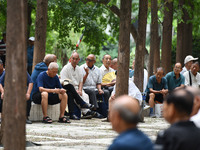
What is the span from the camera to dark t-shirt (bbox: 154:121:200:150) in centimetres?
423

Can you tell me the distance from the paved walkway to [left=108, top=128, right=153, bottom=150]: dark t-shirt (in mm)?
4562

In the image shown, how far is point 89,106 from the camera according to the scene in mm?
15219

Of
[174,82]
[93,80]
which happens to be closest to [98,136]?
[93,80]

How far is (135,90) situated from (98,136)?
12.1 feet

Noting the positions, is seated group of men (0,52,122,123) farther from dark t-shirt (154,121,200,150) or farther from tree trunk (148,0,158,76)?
dark t-shirt (154,121,200,150)

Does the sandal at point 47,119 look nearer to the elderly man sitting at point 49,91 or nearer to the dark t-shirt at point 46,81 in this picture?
the elderly man sitting at point 49,91

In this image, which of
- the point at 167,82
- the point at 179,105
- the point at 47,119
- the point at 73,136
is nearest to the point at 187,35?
the point at 167,82

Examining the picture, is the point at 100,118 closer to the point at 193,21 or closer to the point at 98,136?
the point at 98,136

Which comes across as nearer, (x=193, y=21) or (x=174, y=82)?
(x=174, y=82)

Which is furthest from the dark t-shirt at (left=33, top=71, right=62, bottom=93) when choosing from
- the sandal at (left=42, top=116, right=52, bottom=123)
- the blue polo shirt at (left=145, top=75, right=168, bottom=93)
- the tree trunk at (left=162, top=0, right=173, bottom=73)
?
the tree trunk at (left=162, top=0, right=173, bottom=73)

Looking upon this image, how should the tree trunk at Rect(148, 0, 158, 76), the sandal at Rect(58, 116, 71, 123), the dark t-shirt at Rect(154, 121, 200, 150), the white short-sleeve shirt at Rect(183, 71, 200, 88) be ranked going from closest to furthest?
the dark t-shirt at Rect(154, 121, 200, 150), the sandal at Rect(58, 116, 71, 123), the white short-sleeve shirt at Rect(183, 71, 200, 88), the tree trunk at Rect(148, 0, 158, 76)

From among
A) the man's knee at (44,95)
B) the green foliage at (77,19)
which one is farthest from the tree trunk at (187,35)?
the man's knee at (44,95)

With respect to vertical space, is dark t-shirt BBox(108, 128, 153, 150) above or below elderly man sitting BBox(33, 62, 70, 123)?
below

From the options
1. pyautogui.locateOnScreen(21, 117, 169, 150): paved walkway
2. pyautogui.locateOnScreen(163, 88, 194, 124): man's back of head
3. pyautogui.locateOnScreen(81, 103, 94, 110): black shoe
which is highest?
pyautogui.locateOnScreen(163, 88, 194, 124): man's back of head
